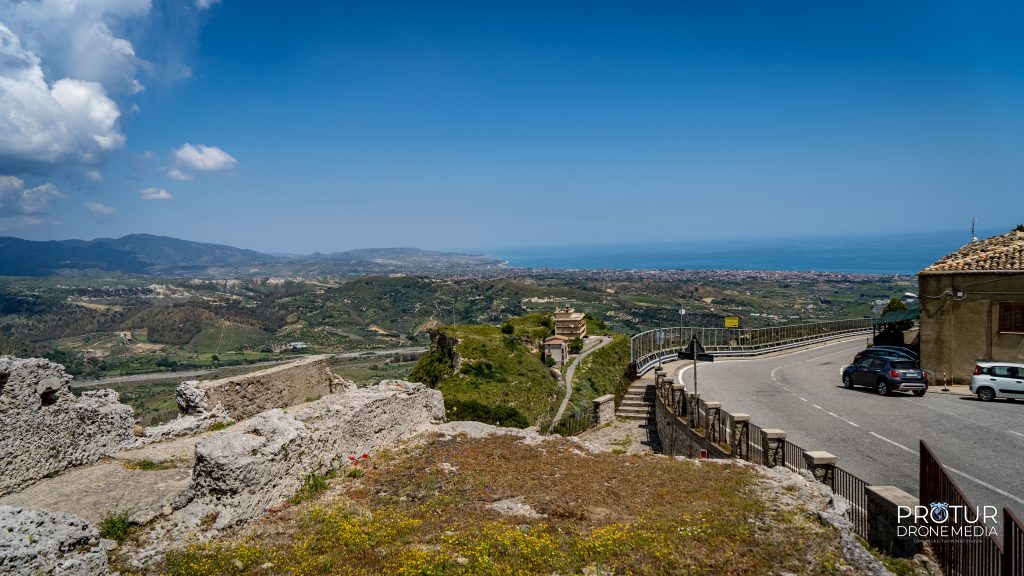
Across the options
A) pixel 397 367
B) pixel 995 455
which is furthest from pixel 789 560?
pixel 397 367

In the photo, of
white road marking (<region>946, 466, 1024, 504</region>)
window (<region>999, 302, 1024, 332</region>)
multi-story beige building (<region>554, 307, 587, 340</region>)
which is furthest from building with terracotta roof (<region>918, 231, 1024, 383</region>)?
multi-story beige building (<region>554, 307, 587, 340</region>)

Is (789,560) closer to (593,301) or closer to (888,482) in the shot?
(888,482)

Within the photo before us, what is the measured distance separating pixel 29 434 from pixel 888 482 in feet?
55.5

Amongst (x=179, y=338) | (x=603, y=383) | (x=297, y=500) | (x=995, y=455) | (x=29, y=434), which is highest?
(x=29, y=434)

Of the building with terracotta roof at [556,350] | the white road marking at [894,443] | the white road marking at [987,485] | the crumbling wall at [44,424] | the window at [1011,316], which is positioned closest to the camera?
the crumbling wall at [44,424]

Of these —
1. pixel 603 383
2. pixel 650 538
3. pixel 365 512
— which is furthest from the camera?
pixel 603 383

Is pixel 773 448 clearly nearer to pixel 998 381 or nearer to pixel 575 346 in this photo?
pixel 998 381

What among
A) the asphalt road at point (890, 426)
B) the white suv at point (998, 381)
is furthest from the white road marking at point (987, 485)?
the white suv at point (998, 381)

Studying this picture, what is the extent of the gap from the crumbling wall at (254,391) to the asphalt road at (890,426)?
14692 mm

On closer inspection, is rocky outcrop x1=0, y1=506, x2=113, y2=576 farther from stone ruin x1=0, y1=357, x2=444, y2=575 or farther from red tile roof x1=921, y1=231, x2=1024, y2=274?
red tile roof x1=921, y1=231, x2=1024, y2=274

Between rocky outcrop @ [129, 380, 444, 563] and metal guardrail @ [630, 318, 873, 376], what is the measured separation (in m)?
22.8

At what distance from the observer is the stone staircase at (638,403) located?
25.9m

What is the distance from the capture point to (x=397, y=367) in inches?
3839

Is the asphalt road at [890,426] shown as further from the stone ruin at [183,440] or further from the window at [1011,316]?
the stone ruin at [183,440]
